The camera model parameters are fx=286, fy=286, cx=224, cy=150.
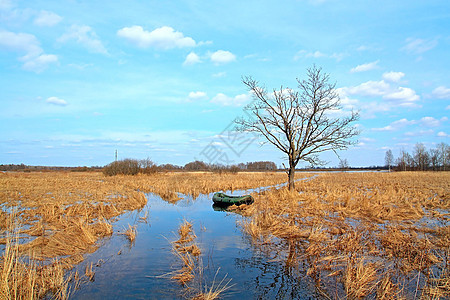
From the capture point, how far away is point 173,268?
24.0 ft

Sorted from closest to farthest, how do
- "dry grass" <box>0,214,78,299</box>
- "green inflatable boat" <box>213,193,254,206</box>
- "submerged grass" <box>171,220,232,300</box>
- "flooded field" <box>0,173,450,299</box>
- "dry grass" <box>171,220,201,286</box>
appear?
"dry grass" <box>0,214,78,299</box>
"submerged grass" <box>171,220,232,300</box>
"flooded field" <box>0,173,450,299</box>
"dry grass" <box>171,220,201,286</box>
"green inflatable boat" <box>213,193,254,206</box>

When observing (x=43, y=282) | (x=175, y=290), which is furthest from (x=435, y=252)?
(x=43, y=282)

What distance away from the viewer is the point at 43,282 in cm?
584

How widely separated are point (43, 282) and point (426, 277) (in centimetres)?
826

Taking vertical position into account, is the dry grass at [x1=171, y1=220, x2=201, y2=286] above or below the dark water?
above

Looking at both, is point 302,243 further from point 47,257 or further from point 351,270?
point 47,257

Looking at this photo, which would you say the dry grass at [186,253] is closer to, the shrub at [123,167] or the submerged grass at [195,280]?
the submerged grass at [195,280]

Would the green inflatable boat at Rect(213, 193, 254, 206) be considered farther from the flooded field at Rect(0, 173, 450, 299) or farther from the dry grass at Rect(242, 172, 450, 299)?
the flooded field at Rect(0, 173, 450, 299)

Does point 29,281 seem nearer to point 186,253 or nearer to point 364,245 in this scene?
point 186,253

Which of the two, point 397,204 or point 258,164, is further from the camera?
point 258,164

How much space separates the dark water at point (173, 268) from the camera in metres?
5.93

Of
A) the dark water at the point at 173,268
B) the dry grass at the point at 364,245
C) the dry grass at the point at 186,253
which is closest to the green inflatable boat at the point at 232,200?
the dry grass at the point at 364,245

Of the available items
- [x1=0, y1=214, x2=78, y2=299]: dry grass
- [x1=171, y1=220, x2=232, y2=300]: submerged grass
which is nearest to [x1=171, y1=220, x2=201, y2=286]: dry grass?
[x1=171, y1=220, x2=232, y2=300]: submerged grass

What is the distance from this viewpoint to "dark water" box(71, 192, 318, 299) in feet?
19.5
